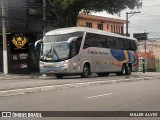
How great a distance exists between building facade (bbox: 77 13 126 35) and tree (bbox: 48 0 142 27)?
1912 cm

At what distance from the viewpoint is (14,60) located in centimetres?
3981

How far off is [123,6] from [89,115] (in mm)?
32136

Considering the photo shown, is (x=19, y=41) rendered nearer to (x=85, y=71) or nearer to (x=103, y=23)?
(x=85, y=71)

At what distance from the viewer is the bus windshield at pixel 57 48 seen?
28109 mm

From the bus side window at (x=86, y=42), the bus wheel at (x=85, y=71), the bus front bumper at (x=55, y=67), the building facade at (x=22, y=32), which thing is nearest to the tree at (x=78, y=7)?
the building facade at (x=22, y=32)

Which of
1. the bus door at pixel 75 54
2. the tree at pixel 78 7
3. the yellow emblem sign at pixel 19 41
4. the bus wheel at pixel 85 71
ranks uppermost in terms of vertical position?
the tree at pixel 78 7

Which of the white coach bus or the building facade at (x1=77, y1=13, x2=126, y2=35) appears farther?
the building facade at (x1=77, y1=13, x2=126, y2=35)

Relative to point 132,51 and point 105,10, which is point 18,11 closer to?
point 105,10

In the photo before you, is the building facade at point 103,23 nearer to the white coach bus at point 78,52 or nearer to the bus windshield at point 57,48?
the white coach bus at point 78,52

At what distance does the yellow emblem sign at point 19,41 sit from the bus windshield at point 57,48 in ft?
35.5

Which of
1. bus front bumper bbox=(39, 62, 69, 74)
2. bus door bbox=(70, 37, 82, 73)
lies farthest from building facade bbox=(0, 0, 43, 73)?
bus door bbox=(70, 37, 82, 73)

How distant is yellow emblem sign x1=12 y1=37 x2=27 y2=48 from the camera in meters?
38.9

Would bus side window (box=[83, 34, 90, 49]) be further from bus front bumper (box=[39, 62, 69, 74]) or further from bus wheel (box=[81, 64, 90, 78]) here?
bus front bumper (box=[39, 62, 69, 74])

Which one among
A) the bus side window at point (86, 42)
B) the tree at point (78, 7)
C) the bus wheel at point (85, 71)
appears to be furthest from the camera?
the tree at point (78, 7)
